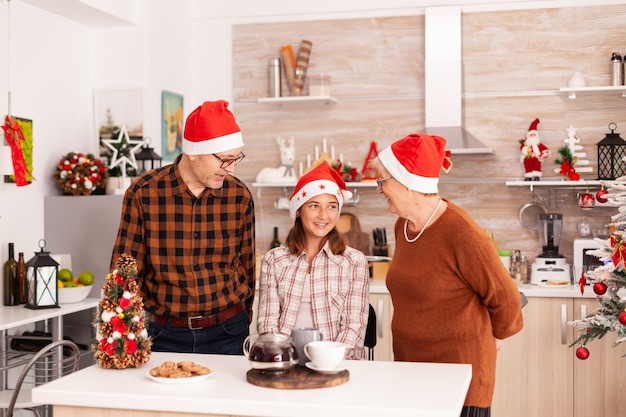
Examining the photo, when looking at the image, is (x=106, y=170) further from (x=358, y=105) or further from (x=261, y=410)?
(x=261, y=410)

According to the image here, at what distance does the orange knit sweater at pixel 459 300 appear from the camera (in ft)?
8.21

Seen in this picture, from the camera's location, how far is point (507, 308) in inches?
99.1

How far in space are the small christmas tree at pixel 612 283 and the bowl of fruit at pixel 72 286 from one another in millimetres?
2415

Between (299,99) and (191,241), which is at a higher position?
(299,99)

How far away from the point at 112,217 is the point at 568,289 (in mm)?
2500

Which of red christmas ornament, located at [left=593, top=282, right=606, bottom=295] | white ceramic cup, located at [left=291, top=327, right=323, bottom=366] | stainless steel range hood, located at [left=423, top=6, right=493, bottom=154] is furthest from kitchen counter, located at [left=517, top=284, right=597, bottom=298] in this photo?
white ceramic cup, located at [left=291, top=327, right=323, bottom=366]

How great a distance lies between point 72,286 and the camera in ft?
13.7

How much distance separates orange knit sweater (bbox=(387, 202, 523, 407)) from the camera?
98.6 inches

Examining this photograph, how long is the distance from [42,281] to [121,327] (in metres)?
1.67

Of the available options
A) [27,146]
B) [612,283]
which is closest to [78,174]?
[27,146]

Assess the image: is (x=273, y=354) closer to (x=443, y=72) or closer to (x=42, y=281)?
(x=42, y=281)

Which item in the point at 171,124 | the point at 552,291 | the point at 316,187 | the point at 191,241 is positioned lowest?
the point at 552,291

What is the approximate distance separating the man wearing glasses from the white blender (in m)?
2.34

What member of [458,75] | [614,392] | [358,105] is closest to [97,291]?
[358,105]
